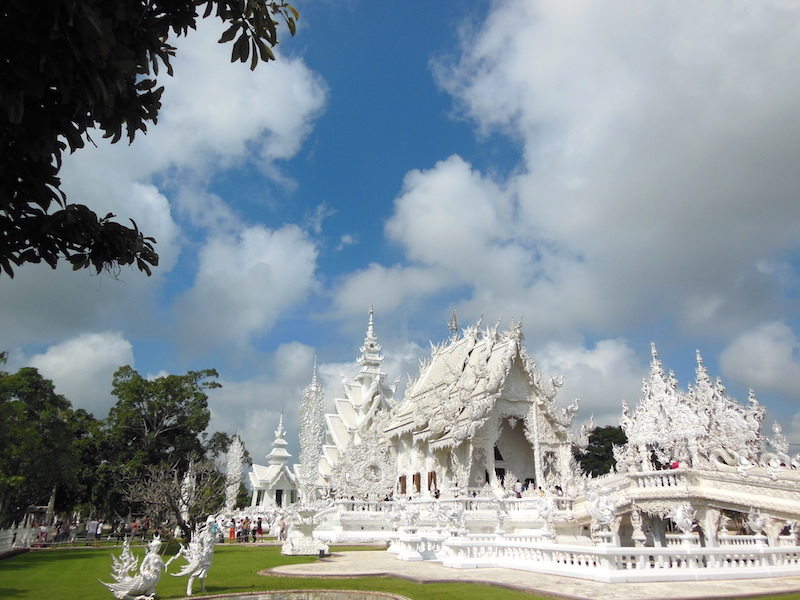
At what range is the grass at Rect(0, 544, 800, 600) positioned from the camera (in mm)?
9430

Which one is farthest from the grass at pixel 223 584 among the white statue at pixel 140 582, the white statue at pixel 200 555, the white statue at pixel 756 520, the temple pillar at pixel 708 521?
the temple pillar at pixel 708 521

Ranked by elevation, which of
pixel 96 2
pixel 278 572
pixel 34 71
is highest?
pixel 96 2

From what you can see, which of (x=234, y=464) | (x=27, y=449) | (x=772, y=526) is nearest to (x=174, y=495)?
(x=27, y=449)

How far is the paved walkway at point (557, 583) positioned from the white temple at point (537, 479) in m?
0.43

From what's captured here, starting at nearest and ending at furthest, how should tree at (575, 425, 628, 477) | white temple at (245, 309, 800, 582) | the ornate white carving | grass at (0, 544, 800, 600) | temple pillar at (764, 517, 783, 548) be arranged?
1. grass at (0, 544, 800, 600)
2. white temple at (245, 309, 800, 582)
3. temple pillar at (764, 517, 783, 548)
4. the ornate white carving
5. tree at (575, 425, 628, 477)

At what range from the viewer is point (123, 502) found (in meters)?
31.8

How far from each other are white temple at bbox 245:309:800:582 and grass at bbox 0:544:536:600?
Result: 2.40 metres

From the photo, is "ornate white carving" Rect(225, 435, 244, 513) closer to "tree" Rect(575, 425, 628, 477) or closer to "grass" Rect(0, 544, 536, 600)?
"grass" Rect(0, 544, 536, 600)

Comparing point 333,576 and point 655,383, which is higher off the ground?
point 655,383

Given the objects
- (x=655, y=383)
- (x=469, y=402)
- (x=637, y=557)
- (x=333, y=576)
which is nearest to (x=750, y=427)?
(x=655, y=383)

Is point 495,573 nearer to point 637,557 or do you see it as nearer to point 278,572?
point 637,557

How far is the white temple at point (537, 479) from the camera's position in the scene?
39.1ft

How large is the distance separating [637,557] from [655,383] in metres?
20.0

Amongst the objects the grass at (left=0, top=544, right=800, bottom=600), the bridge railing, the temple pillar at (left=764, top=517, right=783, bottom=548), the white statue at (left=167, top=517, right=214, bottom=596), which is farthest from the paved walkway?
the temple pillar at (left=764, top=517, right=783, bottom=548)
